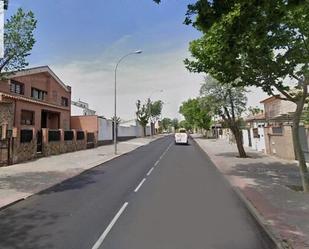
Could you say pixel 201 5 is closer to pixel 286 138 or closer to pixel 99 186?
pixel 99 186

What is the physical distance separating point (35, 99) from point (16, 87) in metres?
1.96

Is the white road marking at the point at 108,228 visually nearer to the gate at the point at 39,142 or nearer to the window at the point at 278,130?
the window at the point at 278,130

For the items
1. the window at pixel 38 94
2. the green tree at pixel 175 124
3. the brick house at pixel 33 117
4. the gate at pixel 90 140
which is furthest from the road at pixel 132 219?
the green tree at pixel 175 124

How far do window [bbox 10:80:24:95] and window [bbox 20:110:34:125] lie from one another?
2.96 m

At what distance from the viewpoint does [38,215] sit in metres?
8.27

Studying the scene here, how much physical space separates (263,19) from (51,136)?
21.0 m

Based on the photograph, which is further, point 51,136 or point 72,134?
point 72,134

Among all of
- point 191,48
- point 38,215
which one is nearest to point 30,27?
point 191,48

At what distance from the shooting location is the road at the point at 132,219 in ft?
19.9

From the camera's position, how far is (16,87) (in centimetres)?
3067

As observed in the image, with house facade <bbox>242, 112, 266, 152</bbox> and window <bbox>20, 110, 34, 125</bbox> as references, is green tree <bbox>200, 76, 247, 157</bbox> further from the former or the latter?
window <bbox>20, 110, 34, 125</bbox>

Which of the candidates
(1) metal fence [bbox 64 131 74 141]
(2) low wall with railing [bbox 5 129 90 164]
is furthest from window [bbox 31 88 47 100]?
(1) metal fence [bbox 64 131 74 141]

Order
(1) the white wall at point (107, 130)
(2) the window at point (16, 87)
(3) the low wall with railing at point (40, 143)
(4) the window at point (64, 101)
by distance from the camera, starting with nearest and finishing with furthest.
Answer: (3) the low wall with railing at point (40, 143) → (2) the window at point (16, 87) → (4) the window at point (64, 101) → (1) the white wall at point (107, 130)

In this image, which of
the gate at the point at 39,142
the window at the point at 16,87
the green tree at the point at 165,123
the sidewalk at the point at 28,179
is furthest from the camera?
the green tree at the point at 165,123
